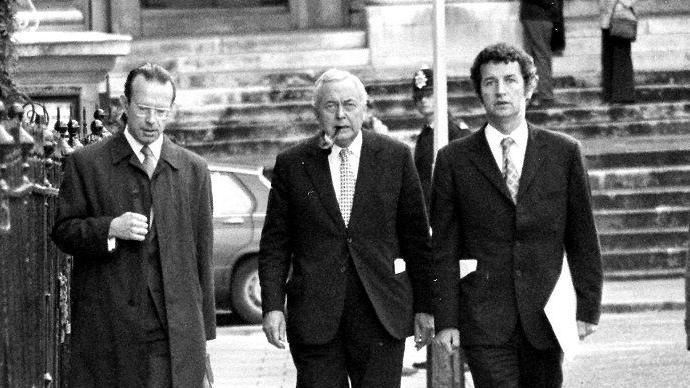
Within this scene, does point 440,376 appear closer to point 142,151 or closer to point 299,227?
point 299,227

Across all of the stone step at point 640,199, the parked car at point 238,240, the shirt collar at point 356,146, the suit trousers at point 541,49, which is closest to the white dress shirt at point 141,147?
the shirt collar at point 356,146

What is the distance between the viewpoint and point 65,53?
47.2 ft

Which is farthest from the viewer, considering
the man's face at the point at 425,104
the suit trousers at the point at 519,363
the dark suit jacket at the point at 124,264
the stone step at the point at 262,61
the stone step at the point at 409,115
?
the stone step at the point at 262,61

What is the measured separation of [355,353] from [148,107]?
1405 mm

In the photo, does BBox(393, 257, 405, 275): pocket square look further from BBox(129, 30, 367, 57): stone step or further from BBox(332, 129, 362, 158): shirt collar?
BBox(129, 30, 367, 57): stone step

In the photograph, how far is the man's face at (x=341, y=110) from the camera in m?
8.40

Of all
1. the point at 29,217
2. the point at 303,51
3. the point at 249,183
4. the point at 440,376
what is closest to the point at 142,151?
the point at 29,217

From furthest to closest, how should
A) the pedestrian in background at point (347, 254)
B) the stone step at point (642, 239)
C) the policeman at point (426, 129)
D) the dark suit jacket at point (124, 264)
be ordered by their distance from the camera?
the stone step at point (642, 239)
the policeman at point (426, 129)
the pedestrian in background at point (347, 254)
the dark suit jacket at point (124, 264)

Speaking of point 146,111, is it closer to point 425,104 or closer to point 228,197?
point 425,104

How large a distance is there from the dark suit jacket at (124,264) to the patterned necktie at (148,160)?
0.09ft

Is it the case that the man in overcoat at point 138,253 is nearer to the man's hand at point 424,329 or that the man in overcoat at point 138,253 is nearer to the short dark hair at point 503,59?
the man's hand at point 424,329

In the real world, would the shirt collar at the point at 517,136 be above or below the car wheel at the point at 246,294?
above

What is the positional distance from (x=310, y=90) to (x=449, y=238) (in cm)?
1515

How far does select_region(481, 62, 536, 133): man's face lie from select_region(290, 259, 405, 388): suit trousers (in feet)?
2.93
